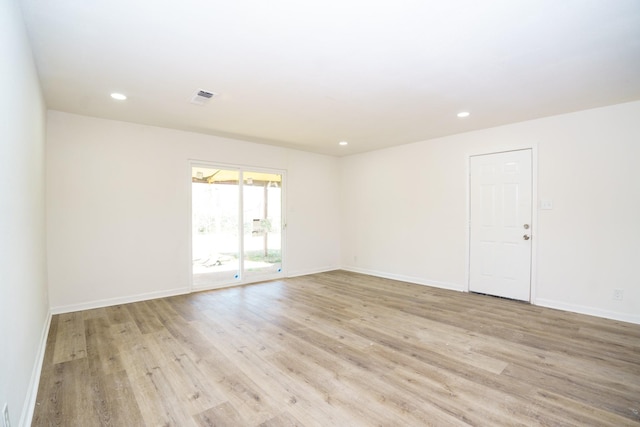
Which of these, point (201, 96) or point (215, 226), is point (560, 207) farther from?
point (215, 226)

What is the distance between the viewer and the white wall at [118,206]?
3910 mm

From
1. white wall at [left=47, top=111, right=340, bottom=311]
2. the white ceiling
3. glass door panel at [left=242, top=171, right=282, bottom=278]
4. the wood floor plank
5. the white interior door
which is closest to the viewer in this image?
the white ceiling

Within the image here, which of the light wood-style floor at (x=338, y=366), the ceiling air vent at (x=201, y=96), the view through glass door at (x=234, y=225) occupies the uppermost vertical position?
the ceiling air vent at (x=201, y=96)

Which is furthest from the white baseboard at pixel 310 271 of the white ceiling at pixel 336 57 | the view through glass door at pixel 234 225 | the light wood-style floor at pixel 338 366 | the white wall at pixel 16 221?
the white wall at pixel 16 221

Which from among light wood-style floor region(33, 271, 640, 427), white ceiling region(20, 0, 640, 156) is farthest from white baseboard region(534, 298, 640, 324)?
white ceiling region(20, 0, 640, 156)

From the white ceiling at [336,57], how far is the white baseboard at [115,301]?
2.49 meters

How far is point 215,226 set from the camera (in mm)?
5199

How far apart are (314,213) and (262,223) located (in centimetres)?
124

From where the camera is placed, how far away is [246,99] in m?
3.40

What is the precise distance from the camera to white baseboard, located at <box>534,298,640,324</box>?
353 cm

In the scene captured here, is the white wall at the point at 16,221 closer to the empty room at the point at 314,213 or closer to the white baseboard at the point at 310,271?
the empty room at the point at 314,213

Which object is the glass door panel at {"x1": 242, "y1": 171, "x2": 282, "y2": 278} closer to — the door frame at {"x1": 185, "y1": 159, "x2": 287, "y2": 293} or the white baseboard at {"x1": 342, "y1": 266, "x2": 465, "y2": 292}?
the door frame at {"x1": 185, "y1": 159, "x2": 287, "y2": 293}

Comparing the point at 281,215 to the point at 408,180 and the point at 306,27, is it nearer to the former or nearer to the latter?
the point at 408,180

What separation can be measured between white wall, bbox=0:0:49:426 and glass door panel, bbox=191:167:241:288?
8.22ft
